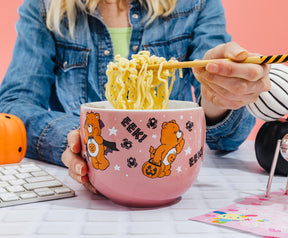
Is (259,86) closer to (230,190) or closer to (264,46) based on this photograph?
(230,190)

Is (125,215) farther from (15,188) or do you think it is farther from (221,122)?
(221,122)

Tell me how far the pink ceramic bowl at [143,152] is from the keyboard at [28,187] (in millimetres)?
99

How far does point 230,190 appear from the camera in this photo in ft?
2.03

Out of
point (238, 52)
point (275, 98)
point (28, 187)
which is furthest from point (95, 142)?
point (275, 98)

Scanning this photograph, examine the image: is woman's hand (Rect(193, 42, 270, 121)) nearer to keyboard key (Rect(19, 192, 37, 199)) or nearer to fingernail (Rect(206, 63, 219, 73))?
fingernail (Rect(206, 63, 219, 73))

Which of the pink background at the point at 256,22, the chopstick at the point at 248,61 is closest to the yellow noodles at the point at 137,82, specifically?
the chopstick at the point at 248,61

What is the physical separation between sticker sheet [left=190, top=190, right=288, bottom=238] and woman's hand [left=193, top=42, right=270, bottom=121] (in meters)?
0.20

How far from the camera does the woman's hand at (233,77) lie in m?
0.56

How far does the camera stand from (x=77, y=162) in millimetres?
581

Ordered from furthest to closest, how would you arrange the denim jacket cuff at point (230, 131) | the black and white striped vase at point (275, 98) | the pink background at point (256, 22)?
the pink background at point (256, 22) < the denim jacket cuff at point (230, 131) < the black and white striped vase at point (275, 98)

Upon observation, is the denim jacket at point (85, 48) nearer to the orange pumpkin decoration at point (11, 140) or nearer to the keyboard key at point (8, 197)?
the orange pumpkin decoration at point (11, 140)

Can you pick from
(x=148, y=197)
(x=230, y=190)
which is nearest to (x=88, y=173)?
(x=148, y=197)

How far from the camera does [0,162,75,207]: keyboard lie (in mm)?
561

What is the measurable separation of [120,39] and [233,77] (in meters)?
0.70
